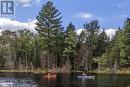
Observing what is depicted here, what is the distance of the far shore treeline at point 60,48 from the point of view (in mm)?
125250

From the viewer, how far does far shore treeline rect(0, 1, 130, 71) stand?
125 metres

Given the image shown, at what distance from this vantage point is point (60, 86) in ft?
216

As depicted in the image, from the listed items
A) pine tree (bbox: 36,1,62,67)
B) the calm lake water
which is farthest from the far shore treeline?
the calm lake water

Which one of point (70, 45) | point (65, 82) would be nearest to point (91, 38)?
point (70, 45)

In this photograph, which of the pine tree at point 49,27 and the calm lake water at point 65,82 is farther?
the pine tree at point 49,27

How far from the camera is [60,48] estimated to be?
433 ft

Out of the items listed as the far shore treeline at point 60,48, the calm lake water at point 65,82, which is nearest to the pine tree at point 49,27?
the far shore treeline at point 60,48

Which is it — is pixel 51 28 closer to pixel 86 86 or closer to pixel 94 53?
pixel 94 53

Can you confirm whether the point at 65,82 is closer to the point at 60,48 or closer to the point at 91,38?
the point at 60,48

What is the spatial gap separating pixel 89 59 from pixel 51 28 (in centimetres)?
1730

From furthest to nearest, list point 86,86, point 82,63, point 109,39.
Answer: point 109,39
point 82,63
point 86,86

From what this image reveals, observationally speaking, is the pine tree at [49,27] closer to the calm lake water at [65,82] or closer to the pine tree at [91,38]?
the pine tree at [91,38]

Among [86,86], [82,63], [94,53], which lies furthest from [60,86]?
[94,53]

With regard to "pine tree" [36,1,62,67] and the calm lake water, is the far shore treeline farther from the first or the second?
the calm lake water
